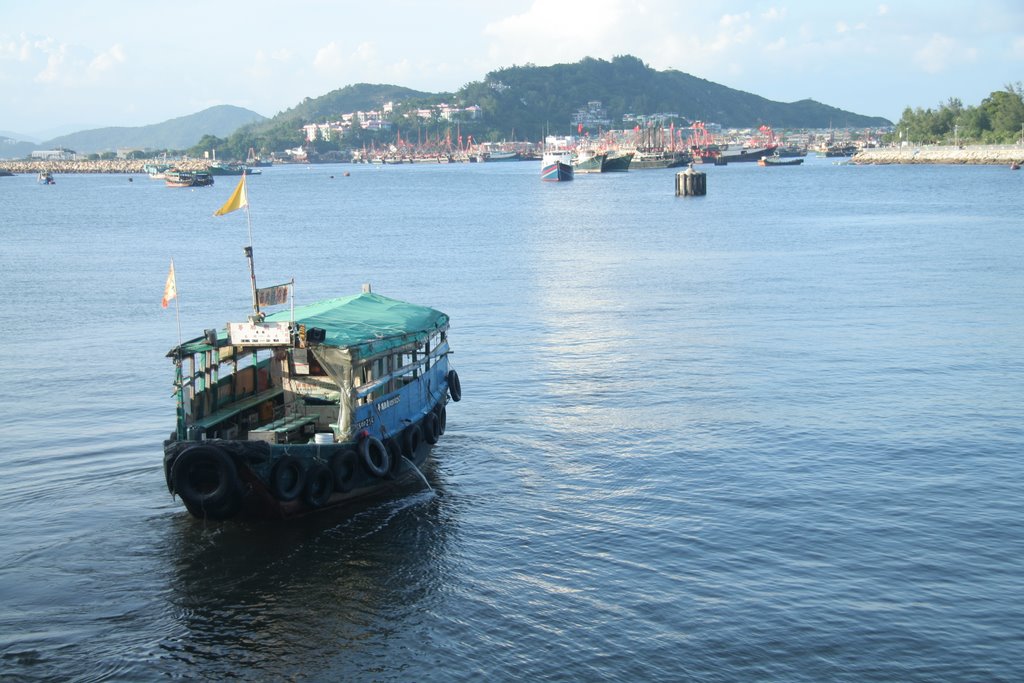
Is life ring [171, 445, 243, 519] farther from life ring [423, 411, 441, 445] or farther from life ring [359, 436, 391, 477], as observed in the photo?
life ring [423, 411, 441, 445]

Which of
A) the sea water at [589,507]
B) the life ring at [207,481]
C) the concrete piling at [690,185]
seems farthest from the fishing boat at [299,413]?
the concrete piling at [690,185]

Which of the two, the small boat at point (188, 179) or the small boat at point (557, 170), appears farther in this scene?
the small boat at point (188, 179)

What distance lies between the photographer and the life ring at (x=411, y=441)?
23.8 meters

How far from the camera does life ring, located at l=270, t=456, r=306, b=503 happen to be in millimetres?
20328

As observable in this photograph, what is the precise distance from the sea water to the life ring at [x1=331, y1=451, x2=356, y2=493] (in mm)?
840

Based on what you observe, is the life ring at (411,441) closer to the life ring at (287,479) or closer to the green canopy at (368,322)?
the green canopy at (368,322)

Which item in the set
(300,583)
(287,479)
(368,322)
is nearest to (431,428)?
(368,322)

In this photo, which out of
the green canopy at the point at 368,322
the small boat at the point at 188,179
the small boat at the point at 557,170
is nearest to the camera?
the green canopy at the point at 368,322

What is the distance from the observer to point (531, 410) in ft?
97.9

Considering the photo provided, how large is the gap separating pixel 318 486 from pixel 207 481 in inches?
83.3

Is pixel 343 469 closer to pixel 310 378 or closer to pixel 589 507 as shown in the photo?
pixel 310 378

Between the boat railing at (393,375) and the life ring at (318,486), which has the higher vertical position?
the boat railing at (393,375)

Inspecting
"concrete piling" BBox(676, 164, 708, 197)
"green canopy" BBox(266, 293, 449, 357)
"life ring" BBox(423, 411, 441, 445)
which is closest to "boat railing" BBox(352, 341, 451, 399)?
"green canopy" BBox(266, 293, 449, 357)

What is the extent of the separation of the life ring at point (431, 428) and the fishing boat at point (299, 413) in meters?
0.04
